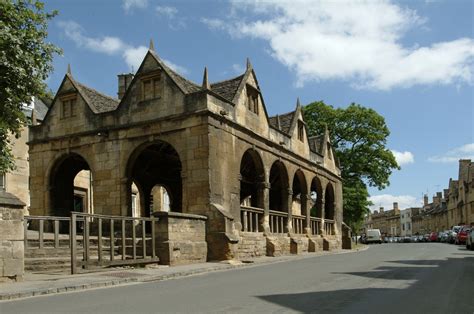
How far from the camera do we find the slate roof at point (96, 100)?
24.0m

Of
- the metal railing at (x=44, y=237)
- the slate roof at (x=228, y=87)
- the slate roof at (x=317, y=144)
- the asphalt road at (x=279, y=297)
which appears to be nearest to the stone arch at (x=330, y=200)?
the slate roof at (x=317, y=144)

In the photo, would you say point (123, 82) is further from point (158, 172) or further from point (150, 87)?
point (150, 87)

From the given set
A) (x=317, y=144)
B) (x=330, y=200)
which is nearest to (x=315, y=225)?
(x=330, y=200)

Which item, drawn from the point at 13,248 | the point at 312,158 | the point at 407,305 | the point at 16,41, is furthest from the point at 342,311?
the point at 312,158

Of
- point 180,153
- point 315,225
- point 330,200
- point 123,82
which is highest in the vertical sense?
point 123,82

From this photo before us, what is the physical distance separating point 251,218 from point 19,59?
1205 centimetres

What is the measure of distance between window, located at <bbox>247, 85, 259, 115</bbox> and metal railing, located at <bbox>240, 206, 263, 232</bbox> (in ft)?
15.2

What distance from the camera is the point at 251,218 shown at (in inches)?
925

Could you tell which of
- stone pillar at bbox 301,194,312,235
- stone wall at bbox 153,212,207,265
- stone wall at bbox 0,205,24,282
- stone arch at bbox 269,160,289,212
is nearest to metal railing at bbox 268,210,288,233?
stone arch at bbox 269,160,289,212

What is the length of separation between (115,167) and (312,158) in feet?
47.9

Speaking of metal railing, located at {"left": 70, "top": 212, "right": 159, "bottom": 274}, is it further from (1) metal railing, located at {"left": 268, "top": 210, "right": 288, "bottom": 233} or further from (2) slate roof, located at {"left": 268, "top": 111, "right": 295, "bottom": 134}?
(2) slate roof, located at {"left": 268, "top": 111, "right": 295, "bottom": 134}

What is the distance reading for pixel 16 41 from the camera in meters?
15.1

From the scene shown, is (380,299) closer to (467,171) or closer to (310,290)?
(310,290)

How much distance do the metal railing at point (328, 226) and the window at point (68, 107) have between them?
733 inches
